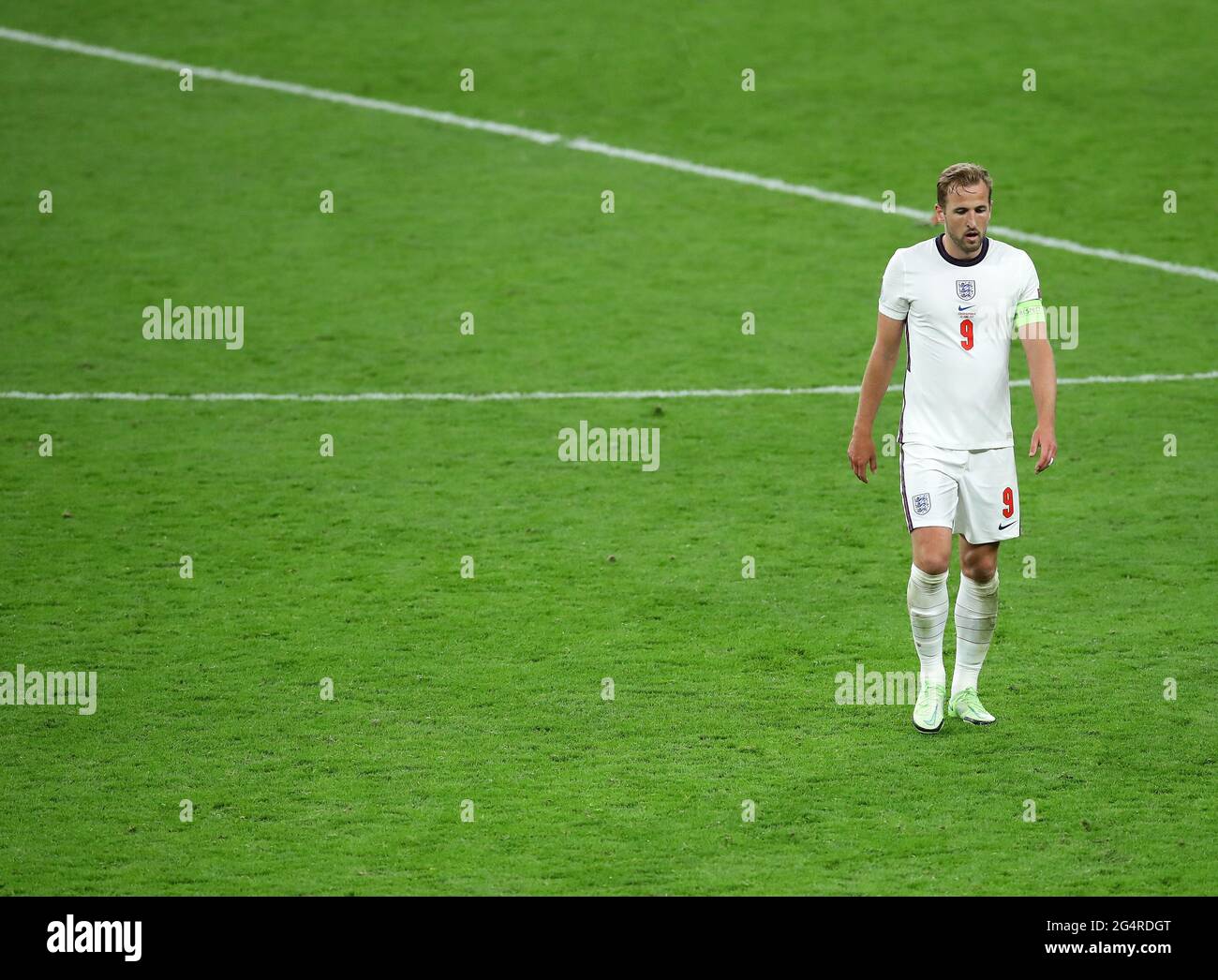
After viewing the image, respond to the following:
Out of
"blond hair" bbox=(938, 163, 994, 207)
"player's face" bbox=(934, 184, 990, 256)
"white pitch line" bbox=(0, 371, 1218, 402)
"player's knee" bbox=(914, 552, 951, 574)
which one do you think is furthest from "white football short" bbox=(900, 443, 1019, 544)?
"white pitch line" bbox=(0, 371, 1218, 402)

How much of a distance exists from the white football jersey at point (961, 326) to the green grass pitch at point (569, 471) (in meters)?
1.44

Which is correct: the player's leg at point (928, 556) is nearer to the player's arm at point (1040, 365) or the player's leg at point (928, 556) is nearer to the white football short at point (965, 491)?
Answer: the white football short at point (965, 491)

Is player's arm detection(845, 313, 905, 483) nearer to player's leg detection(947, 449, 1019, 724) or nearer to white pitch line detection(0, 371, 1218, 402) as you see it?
player's leg detection(947, 449, 1019, 724)

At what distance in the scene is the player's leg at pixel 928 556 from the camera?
23.0ft

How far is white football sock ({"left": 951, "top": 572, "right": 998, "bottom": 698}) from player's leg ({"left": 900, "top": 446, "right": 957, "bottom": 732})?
12 centimetres

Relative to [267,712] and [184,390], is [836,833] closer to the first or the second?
[267,712]

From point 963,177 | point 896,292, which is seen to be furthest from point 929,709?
point 963,177

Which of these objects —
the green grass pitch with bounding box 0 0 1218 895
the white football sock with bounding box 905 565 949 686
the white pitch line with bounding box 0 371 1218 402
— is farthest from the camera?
the white pitch line with bounding box 0 371 1218 402

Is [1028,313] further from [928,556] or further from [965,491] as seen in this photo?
[928,556]

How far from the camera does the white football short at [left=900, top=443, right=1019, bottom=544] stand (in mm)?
7012

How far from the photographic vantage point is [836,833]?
21.3 ft

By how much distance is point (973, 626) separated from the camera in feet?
24.2
